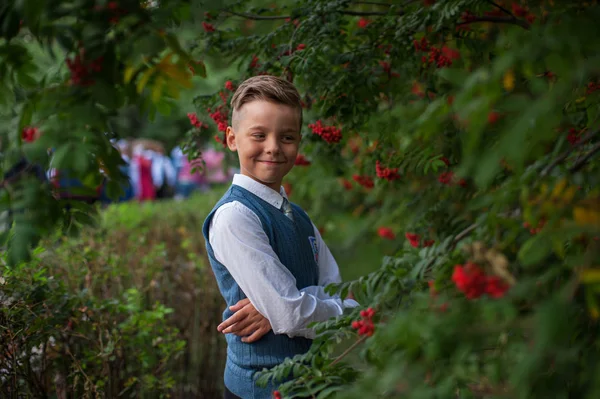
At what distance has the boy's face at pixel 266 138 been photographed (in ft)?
7.77

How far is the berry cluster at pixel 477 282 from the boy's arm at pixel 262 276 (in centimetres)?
90


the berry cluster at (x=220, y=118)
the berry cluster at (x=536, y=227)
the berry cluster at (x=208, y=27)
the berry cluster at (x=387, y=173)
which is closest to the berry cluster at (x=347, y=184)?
the berry cluster at (x=387, y=173)

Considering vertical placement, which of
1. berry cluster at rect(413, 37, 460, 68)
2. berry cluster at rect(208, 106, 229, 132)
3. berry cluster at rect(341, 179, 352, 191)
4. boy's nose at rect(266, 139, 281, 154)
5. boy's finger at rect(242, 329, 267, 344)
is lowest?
berry cluster at rect(341, 179, 352, 191)

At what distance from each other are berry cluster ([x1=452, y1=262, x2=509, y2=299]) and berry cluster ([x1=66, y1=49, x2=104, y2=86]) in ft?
3.21

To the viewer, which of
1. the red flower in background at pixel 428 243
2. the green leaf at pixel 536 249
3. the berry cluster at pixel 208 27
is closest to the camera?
the green leaf at pixel 536 249

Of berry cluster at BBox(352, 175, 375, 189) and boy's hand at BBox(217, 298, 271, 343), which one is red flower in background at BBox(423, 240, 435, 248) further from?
boy's hand at BBox(217, 298, 271, 343)

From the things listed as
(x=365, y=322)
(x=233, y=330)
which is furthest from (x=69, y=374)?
(x=365, y=322)

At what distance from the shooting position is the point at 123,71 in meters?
1.62

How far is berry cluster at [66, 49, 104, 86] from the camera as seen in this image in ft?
5.05

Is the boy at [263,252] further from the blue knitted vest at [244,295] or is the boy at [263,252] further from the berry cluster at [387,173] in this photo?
the berry cluster at [387,173]

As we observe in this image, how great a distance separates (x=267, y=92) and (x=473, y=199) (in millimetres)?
852

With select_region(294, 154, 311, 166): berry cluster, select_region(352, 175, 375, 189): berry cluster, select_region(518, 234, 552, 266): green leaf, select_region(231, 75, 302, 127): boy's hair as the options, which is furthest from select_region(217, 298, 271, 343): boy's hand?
select_region(352, 175, 375, 189): berry cluster

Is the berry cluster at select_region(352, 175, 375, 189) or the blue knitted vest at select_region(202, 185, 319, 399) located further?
the berry cluster at select_region(352, 175, 375, 189)

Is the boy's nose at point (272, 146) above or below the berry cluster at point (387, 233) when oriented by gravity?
above
